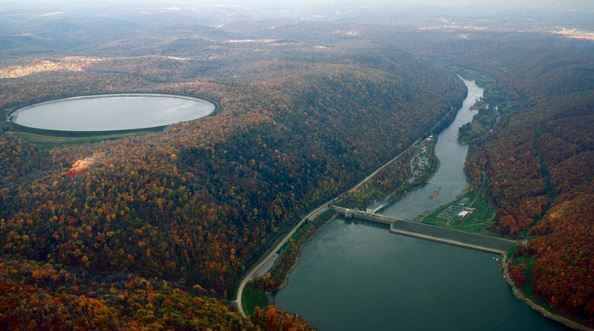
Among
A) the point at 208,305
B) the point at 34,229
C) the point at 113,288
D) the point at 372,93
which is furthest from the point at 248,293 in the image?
the point at 372,93

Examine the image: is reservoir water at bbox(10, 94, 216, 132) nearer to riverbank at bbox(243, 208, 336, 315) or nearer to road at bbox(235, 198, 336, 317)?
road at bbox(235, 198, 336, 317)

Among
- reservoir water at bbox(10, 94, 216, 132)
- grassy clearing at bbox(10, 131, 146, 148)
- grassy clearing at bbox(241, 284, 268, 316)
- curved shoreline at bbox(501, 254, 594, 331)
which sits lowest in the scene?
grassy clearing at bbox(241, 284, 268, 316)

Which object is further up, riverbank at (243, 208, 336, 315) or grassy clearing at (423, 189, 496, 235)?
grassy clearing at (423, 189, 496, 235)

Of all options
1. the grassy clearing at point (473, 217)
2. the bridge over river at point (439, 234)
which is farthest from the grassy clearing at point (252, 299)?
the grassy clearing at point (473, 217)

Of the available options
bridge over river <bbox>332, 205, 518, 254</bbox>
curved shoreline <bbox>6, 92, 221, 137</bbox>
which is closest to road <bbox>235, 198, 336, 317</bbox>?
bridge over river <bbox>332, 205, 518, 254</bbox>

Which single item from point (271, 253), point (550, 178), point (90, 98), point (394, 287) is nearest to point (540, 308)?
point (394, 287)

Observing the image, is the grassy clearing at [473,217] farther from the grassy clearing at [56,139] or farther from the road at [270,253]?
the grassy clearing at [56,139]
